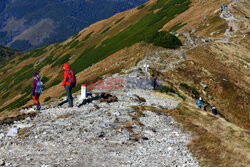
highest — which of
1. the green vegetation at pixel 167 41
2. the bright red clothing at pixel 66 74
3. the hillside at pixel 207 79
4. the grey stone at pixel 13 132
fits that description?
the bright red clothing at pixel 66 74

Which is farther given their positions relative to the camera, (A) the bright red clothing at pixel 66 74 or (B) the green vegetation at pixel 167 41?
(B) the green vegetation at pixel 167 41

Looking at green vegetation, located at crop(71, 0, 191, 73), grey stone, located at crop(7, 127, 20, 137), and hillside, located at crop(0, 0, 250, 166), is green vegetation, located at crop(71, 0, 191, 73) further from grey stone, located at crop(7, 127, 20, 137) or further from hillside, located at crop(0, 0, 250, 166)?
grey stone, located at crop(7, 127, 20, 137)

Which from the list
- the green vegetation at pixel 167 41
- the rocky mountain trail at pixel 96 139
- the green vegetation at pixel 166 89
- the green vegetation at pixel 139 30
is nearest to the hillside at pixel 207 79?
the green vegetation at pixel 166 89

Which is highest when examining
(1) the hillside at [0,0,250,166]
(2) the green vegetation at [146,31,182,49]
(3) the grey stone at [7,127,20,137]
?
(3) the grey stone at [7,127,20,137]

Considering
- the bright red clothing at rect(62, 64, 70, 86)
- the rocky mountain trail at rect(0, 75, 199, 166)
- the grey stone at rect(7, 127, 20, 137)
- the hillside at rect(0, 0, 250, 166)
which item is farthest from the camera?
the bright red clothing at rect(62, 64, 70, 86)

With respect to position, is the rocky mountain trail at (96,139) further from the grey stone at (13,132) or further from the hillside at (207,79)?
the hillside at (207,79)

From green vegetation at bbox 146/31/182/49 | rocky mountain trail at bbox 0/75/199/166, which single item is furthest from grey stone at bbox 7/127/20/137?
green vegetation at bbox 146/31/182/49

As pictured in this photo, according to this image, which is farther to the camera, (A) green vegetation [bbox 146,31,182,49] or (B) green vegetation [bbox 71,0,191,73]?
(B) green vegetation [bbox 71,0,191,73]

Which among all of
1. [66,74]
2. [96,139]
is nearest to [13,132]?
[96,139]

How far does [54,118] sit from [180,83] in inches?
628

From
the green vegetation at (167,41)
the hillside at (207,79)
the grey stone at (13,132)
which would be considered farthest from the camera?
the green vegetation at (167,41)

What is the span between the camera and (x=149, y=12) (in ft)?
307

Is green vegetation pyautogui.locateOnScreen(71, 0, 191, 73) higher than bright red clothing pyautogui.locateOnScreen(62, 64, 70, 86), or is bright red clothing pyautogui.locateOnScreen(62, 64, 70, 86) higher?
bright red clothing pyautogui.locateOnScreen(62, 64, 70, 86)

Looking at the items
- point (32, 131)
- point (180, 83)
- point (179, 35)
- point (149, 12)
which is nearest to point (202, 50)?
point (179, 35)
